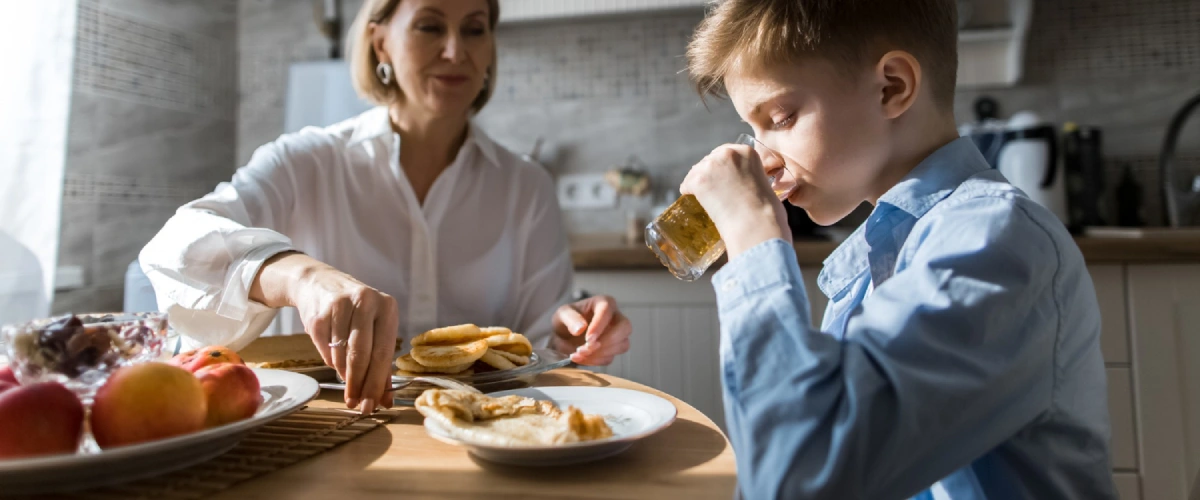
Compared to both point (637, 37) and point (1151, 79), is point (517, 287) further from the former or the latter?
point (1151, 79)

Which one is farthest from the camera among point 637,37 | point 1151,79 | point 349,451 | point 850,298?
point 637,37

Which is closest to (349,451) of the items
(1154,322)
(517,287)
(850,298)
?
(850,298)

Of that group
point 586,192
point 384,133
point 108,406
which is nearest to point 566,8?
point 586,192

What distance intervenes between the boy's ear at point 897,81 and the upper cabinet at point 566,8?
178 cm

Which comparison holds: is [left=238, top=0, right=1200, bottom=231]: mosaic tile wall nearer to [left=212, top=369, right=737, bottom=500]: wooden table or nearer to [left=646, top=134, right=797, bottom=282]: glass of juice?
[left=646, top=134, right=797, bottom=282]: glass of juice

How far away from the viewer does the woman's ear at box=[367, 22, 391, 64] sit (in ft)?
4.93

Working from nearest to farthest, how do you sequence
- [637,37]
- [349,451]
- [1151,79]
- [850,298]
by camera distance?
[349,451], [850,298], [1151,79], [637,37]

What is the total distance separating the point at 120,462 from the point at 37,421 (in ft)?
0.19

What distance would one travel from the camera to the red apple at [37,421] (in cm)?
49

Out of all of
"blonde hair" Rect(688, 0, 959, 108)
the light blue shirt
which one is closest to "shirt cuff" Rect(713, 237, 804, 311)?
the light blue shirt

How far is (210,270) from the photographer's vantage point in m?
0.88

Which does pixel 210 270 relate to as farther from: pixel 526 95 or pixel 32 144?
pixel 526 95

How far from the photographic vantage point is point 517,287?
159 cm

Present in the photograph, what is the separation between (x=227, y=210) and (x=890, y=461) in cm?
94
